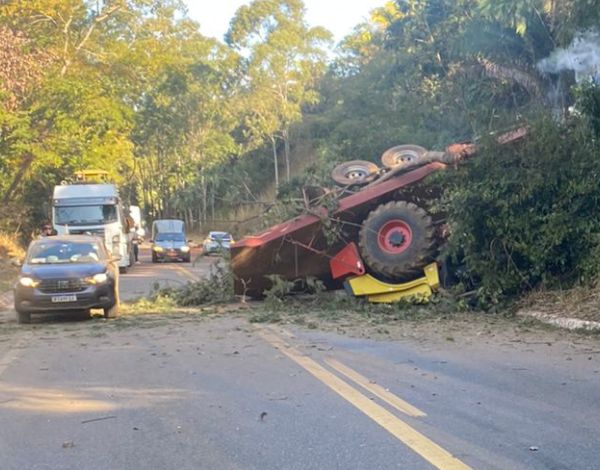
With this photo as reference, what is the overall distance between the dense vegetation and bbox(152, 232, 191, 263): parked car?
425cm

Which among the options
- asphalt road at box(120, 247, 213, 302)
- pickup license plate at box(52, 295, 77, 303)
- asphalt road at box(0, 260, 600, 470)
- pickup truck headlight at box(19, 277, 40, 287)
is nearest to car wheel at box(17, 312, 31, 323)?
pickup truck headlight at box(19, 277, 40, 287)

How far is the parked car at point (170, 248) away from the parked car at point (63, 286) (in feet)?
74.6

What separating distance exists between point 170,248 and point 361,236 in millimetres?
23837

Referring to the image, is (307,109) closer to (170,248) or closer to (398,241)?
(170,248)

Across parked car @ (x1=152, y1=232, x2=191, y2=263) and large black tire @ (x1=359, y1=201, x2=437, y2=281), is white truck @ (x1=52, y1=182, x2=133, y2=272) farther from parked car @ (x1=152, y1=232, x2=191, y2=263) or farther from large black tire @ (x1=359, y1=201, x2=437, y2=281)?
large black tire @ (x1=359, y1=201, x2=437, y2=281)

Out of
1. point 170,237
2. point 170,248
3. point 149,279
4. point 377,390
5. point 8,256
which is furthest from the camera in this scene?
point 170,237

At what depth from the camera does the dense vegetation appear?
529 inches

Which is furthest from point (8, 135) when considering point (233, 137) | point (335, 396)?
point (233, 137)

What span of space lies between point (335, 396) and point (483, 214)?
7195 millimetres

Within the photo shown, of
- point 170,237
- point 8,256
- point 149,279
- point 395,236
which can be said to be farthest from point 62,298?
point 170,237

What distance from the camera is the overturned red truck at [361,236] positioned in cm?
1462

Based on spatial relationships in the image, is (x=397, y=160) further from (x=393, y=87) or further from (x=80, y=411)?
(x=393, y=87)

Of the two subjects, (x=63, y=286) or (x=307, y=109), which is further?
(x=307, y=109)

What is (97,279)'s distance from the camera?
1402cm
